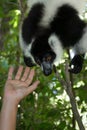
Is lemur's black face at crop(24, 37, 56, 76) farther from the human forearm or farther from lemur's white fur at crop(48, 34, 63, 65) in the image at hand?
the human forearm

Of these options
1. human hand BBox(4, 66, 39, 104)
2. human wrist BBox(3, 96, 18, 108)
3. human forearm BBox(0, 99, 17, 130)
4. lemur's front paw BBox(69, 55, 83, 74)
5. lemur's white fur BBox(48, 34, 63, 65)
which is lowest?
human forearm BBox(0, 99, 17, 130)

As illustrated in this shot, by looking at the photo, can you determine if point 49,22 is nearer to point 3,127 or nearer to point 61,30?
point 61,30

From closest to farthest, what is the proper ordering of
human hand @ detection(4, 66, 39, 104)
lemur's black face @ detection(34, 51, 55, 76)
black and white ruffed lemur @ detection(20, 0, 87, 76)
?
human hand @ detection(4, 66, 39, 104) → lemur's black face @ detection(34, 51, 55, 76) → black and white ruffed lemur @ detection(20, 0, 87, 76)

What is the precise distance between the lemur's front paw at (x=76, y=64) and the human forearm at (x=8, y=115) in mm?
695

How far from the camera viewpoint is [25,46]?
321 cm

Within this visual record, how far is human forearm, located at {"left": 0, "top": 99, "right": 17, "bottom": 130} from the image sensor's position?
8.20 feet

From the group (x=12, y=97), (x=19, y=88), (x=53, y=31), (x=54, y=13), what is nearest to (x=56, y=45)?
(x=53, y=31)

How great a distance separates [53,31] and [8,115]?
953 mm

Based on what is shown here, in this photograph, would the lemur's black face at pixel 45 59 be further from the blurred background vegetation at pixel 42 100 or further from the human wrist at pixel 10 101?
the human wrist at pixel 10 101

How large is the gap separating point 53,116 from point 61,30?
27.6 inches

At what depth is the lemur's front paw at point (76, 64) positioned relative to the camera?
307 cm

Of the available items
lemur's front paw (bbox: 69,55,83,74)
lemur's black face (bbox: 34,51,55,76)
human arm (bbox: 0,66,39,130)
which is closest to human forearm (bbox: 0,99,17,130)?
human arm (bbox: 0,66,39,130)

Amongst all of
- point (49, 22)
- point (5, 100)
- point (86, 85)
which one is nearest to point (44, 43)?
point (49, 22)

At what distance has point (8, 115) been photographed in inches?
99.3
